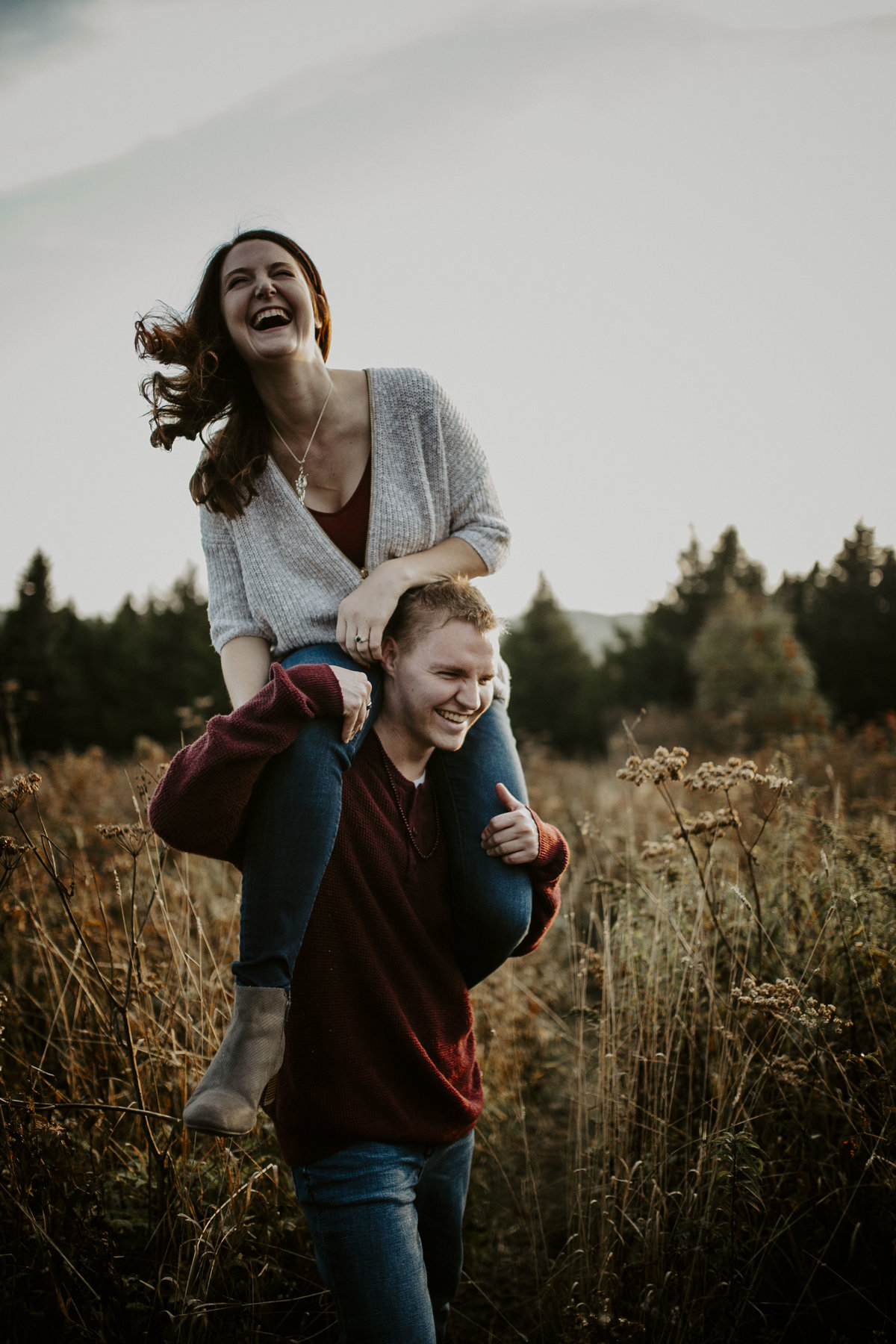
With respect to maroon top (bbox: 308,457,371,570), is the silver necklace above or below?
above

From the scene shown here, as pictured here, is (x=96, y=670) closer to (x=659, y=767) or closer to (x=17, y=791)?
(x=17, y=791)

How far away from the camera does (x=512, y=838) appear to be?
7.16ft

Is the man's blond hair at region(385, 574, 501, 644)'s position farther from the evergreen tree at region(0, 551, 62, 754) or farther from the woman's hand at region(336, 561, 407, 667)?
the evergreen tree at region(0, 551, 62, 754)

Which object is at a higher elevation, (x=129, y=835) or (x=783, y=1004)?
(x=129, y=835)

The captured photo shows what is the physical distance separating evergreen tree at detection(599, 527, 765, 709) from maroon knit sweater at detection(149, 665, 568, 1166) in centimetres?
2072

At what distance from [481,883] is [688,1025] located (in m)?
1.23

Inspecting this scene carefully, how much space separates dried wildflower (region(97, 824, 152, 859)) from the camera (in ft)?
7.27

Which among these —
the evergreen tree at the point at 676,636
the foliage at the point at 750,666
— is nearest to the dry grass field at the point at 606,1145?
the foliage at the point at 750,666

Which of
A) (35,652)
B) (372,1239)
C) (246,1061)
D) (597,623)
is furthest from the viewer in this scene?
(597,623)

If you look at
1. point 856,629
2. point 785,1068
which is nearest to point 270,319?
point 785,1068

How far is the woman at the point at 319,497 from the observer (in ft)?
7.39

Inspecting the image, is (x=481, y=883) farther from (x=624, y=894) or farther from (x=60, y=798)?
(x=60, y=798)

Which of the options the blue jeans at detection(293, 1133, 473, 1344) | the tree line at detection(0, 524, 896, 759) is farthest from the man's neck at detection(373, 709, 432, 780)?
the tree line at detection(0, 524, 896, 759)

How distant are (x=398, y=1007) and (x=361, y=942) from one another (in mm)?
186
